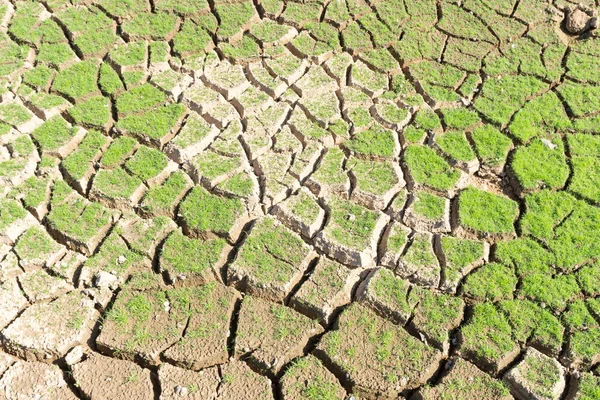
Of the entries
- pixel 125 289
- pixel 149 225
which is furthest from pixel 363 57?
pixel 125 289

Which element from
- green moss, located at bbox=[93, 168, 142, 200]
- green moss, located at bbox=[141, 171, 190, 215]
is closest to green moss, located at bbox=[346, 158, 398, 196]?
green moss, located at bbox=[141, 171, 190, 215]

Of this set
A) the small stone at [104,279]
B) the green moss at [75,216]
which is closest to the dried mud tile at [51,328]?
the small stone at [104,279]

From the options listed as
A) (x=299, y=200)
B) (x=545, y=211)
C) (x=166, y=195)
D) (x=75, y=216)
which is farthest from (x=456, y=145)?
(x=75, y=216)

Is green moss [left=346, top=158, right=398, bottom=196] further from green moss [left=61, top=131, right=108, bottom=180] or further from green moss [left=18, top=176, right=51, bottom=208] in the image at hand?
green moss [left=18, top=176, right=51, bottom=208]

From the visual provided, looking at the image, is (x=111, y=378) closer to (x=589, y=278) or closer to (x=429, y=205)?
(x=429, y=205)

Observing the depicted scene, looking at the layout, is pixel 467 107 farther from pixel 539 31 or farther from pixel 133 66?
pixel 133 66
